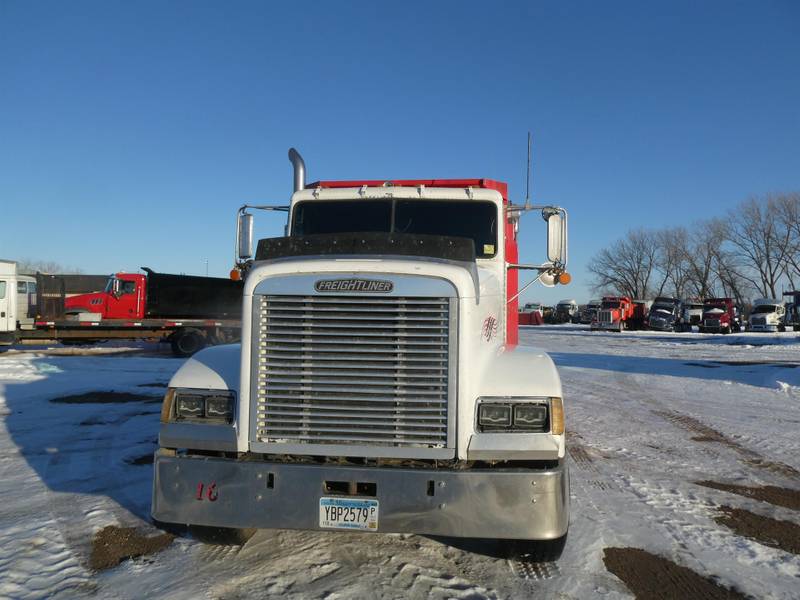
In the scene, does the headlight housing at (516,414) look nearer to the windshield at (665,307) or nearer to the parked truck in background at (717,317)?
the parked truck in background at (717,317)

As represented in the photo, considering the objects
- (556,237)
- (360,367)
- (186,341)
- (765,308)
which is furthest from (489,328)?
(765,308)

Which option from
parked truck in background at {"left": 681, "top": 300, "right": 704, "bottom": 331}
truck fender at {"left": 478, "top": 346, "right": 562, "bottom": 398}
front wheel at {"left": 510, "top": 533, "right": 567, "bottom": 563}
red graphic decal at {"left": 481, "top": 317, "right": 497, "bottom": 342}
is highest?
parked truck in background at {"left": 681, "top": 300, "right": 704, "bottom": 331}

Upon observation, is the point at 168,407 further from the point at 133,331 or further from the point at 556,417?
the point at 133,331

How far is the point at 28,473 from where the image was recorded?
5523 mm

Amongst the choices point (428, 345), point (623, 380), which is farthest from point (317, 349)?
point (623, 380)

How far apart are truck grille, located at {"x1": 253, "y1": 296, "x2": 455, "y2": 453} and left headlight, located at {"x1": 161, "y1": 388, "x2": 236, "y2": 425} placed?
302mm

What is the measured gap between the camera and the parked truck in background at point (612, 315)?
43625 mm

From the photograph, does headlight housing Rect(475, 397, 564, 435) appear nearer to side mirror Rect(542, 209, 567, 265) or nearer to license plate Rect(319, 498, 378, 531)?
license plate Rect(319, 498, 378, 531)

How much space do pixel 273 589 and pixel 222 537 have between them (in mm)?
618

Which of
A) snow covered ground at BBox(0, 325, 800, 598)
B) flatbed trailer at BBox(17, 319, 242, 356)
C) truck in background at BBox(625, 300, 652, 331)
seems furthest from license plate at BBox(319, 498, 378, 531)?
truck in background at BBox(625, 300, 652, 331)

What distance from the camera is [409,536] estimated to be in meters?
4.12

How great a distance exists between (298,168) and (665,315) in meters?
45.1

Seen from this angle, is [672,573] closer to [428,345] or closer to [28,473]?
[428,345]

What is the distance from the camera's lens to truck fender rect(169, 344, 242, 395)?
353 cm
